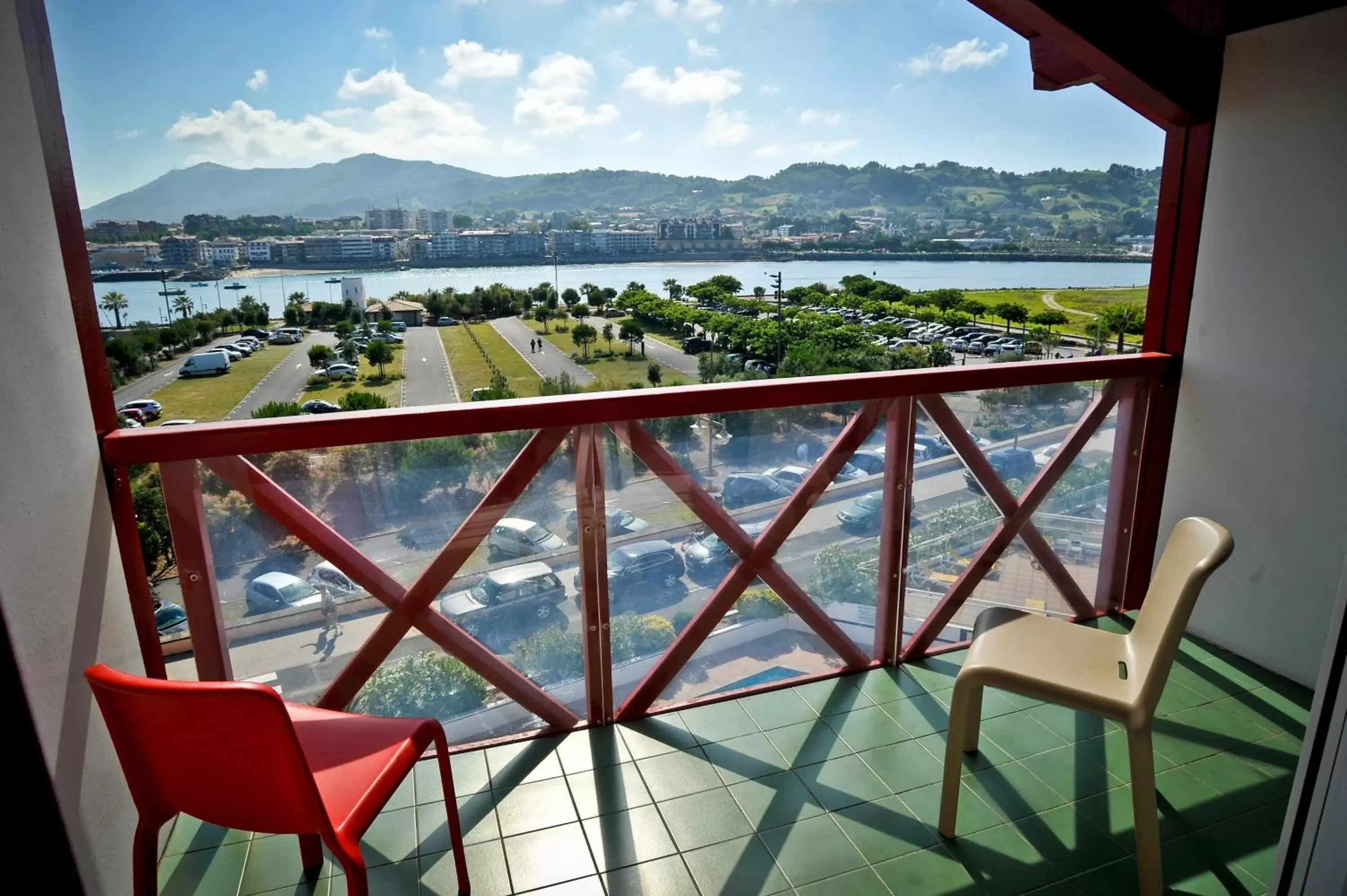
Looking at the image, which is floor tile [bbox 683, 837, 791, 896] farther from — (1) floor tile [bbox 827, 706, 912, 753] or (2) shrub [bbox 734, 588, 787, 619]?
(2) shrub [bbox 734, 588, 787, 619]

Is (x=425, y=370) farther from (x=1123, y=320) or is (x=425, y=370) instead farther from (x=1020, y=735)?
(x=1123, y=320)

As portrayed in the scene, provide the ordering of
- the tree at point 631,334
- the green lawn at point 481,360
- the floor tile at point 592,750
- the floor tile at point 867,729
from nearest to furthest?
the floor tile at point 592,750
the floor tile at point 867,729
the green lawn at point 481,360
the tree at point 631,334

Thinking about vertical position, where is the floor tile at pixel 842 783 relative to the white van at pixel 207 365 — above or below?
below

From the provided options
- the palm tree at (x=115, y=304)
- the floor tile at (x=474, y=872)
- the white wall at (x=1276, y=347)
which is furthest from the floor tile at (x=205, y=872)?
the white wall at (x=1276, y=347)

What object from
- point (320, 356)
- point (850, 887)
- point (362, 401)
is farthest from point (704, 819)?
point (320, 356)

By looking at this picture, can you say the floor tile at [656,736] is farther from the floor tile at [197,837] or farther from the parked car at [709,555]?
the floor tile at [197,837]

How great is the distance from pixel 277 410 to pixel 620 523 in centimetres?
121

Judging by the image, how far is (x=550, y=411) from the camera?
2.24 meters

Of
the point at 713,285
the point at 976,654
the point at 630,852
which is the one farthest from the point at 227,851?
the point at 713,285

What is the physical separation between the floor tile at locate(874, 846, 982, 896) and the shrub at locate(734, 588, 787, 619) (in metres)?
0.90

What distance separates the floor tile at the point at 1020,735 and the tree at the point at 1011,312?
218cm

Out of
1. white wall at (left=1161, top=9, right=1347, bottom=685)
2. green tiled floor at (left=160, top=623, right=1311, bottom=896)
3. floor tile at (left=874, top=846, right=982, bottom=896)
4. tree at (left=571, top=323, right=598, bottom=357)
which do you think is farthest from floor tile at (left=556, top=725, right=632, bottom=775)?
tree at (left=571, top=323, right=598, bottom=357)

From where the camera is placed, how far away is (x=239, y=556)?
209 centimetres

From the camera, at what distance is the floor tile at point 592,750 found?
2367mm
